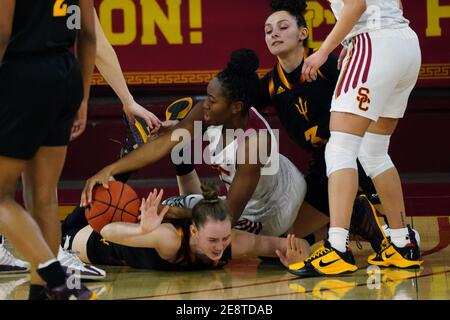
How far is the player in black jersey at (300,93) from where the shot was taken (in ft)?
20.1

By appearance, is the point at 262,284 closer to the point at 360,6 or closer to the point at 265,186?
the point at 265,186

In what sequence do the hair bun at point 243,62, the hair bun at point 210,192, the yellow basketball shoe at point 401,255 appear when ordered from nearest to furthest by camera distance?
1. the hair bun at point 210,192
2. the yellow basketball shoe at point 401,255
3. the hair bun at point 243,62

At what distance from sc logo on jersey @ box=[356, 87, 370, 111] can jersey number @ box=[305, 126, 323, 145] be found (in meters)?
0.69

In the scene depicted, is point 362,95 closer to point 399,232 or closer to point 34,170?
point 399,232

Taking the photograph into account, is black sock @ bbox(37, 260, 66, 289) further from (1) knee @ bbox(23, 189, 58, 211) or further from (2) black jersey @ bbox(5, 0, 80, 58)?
(2) black jersey @ bbox(5, 0, 80, 58)

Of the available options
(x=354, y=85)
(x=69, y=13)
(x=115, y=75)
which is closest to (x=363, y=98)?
(x=354, y=85)

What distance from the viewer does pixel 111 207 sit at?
19.0 feet

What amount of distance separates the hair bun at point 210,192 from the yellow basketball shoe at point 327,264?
58cm

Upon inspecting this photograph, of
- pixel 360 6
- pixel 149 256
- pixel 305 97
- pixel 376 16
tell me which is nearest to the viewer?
pixel 360 6

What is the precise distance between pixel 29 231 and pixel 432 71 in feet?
12.9

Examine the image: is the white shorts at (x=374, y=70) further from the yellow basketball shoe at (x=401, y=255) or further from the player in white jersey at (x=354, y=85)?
the yellow basketball shoe at (x=401, y=255)

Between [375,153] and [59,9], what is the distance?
81.5 inches

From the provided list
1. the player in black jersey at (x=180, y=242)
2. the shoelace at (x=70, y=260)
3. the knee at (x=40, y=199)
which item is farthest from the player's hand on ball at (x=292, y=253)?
the knee at (x=40, y=199)
